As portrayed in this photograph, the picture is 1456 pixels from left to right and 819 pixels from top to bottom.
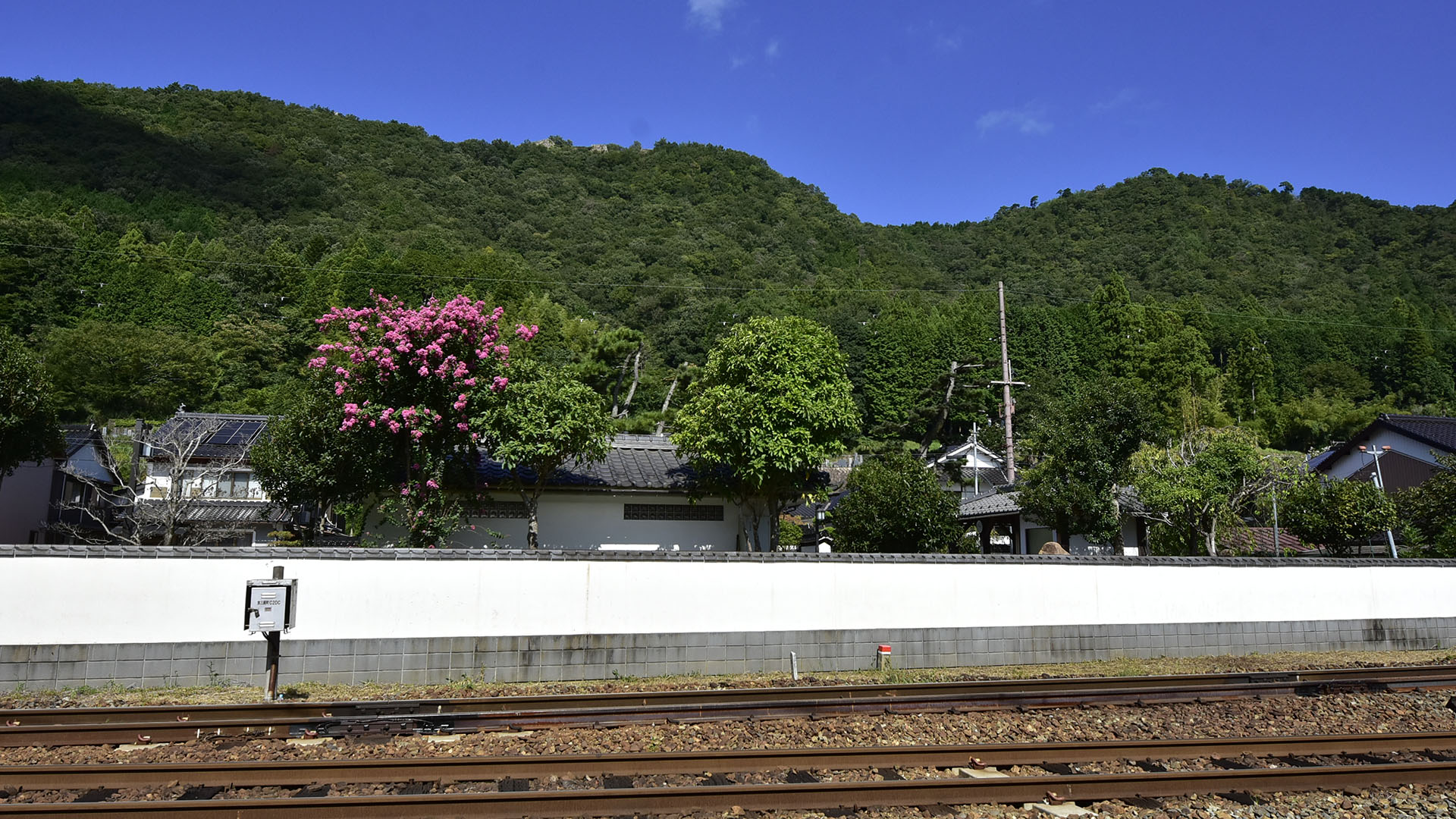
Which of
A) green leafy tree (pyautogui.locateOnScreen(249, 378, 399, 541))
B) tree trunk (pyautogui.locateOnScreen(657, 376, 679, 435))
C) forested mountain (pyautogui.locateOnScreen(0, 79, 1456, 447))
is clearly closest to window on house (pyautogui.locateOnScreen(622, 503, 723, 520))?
green leafy tree (pyautogui.locateOnScreen(249, 378, 399, 541))

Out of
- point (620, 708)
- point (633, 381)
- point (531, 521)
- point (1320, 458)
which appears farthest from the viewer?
point (633, 381)

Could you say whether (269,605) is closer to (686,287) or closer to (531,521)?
(531,521)

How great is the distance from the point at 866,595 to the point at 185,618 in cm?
917

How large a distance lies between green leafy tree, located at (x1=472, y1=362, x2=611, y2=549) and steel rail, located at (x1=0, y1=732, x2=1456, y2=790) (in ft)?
36.3

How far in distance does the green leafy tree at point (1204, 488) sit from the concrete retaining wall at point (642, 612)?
562cm

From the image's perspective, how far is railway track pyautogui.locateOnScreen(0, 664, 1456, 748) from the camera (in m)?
8.38

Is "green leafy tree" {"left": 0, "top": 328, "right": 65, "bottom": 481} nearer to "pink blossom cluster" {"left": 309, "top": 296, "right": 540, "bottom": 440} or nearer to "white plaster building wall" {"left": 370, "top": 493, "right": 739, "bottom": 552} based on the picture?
"pink blossom cluster" {"left": 309, "top": 296, "right": 540, "bottom": 440}

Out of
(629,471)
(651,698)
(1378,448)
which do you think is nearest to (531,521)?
(629,471)

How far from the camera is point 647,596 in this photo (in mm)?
12281

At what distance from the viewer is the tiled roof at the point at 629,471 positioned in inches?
802

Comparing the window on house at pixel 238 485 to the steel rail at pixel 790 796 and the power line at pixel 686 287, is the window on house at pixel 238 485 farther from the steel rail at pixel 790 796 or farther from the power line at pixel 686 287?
the steel rail at pixel 790 796

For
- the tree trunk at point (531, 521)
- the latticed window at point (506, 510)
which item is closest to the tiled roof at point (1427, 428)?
the tree trunk at point (531, 521)

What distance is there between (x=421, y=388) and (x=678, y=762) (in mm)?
12755

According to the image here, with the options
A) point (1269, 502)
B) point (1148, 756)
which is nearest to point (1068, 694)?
point (1148, 756)
